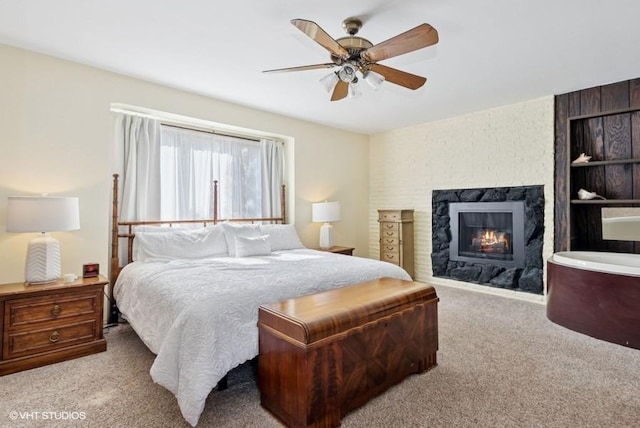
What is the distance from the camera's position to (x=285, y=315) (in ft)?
6.06

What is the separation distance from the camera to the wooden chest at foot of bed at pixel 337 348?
5.59ft

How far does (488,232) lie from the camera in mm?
4637

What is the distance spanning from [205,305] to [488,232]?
4.06 meters

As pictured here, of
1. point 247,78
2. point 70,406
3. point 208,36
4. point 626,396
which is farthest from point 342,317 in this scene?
point 247,78

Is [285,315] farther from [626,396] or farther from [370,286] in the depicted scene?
[626,396]

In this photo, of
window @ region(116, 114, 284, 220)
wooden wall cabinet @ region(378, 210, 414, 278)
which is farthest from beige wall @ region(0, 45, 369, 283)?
wooden wall cabinet @ region(378, 210, 414, 278)

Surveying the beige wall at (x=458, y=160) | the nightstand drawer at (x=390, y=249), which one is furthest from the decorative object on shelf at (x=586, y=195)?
the nightstand drawer at (x=390, y=249)

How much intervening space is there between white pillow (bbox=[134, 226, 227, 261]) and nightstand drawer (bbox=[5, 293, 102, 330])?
2.11ft

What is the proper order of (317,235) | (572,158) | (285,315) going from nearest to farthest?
(285,315), (572,158), (317,235)

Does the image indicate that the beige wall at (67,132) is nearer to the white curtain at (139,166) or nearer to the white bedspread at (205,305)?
the white curtain at (139,166)

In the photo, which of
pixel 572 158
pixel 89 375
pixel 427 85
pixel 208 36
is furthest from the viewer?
pixel 572 158

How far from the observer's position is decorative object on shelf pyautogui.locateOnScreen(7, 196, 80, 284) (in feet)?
8.14

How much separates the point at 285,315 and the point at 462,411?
1171 millimetres

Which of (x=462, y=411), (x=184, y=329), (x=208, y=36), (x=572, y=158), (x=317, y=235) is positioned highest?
(x=208, y=36)
